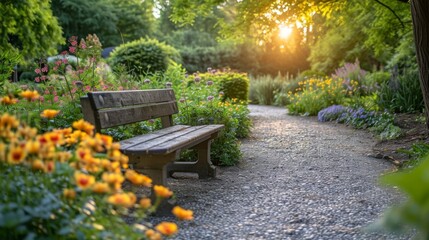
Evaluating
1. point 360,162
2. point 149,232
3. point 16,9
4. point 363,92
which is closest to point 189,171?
point 360,162

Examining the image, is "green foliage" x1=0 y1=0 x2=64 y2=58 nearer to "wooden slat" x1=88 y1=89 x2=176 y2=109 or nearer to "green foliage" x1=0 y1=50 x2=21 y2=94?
"green foliage" x1=0 y1=50 x2=21 y2=94

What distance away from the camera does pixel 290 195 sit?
4.22 metres

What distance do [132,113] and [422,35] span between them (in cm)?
400

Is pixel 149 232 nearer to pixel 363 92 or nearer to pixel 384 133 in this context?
pixel 384 133

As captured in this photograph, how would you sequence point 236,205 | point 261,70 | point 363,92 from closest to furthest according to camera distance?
point 236,205
point 363,92
point 261,70

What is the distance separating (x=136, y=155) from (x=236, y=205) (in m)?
1.03

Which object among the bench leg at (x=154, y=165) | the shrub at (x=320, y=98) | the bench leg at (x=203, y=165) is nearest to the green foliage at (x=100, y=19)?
the shrub at (x=320, y=98)

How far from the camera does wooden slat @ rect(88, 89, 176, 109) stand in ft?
11.5

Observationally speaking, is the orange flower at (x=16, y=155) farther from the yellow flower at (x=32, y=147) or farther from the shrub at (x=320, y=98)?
the shrub at (x=320, y=98)

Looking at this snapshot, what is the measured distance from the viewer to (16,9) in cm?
1053

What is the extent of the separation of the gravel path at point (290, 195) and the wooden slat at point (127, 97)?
88 cm

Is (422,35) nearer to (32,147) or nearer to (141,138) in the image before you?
(141,138)

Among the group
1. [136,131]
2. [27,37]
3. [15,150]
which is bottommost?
[136,131]

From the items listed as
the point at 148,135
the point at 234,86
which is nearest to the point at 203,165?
the point at 148,135
